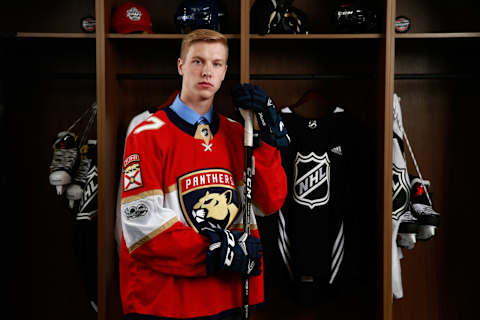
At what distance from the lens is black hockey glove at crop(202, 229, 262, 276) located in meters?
1.26

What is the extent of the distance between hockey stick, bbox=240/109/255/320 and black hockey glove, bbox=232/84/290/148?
34 millimetres

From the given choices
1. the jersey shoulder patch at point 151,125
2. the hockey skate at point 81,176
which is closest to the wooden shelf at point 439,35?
the jersey shoulder patch at point 151,125

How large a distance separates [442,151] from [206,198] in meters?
1.38

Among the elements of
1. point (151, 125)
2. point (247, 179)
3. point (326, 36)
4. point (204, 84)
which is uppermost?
point (326, 36)

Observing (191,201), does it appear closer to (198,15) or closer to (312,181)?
(312,181)

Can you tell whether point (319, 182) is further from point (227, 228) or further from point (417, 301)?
point (417, 301)

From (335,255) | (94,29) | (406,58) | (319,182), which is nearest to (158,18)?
(94,29)

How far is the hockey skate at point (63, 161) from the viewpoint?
1806mm

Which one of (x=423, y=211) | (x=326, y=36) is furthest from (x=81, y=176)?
(x=423, y=211)

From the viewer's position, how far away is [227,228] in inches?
56.0

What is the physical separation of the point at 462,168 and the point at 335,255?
0.83m

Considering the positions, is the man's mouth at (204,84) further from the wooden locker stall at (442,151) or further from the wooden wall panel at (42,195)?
the wooden locker stall at (442,151)

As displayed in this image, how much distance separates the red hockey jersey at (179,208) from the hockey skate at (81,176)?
57 centimetres

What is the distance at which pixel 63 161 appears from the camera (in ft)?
6.02
